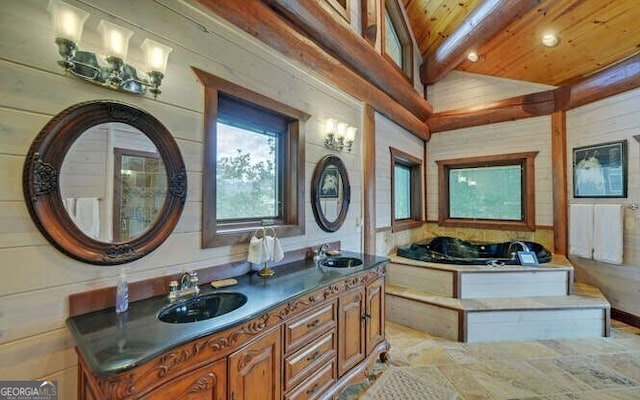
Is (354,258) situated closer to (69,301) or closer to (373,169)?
(373,169)

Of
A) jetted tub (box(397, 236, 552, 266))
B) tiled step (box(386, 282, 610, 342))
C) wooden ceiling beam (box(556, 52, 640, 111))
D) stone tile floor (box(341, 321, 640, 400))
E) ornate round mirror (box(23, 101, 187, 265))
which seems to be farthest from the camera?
jetted tub (box(397, 236, 552, 266))

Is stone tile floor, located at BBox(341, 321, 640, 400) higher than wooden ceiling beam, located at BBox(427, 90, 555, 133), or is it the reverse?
wooden ceiling beam, located at BBox(427, 90, 555, 133)

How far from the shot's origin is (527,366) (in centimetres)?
240

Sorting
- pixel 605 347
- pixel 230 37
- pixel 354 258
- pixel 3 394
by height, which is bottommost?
pixel 605 347

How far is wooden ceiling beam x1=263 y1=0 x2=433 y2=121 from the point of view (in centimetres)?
216

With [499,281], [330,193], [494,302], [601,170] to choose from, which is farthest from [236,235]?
[601,170]

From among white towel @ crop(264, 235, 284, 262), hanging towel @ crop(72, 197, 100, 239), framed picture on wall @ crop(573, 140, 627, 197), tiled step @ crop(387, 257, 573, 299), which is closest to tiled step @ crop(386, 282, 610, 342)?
tiled step @ crop(387, 257, 573, 299)

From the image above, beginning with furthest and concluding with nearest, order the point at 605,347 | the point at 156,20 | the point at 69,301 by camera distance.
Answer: the point at 605,347 → the point at 156,20 → the point at 69,301

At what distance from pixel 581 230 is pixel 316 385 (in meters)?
3.84

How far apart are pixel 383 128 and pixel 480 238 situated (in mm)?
2415

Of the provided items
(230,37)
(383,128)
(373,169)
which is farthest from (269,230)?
(383,128)

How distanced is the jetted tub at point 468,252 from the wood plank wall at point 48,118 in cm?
250

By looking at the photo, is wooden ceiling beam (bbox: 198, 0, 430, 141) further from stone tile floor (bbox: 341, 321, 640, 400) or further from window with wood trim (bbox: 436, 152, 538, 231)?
stone tile floor (bbox: 341, 321, 640, 400)

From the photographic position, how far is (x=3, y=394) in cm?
108
